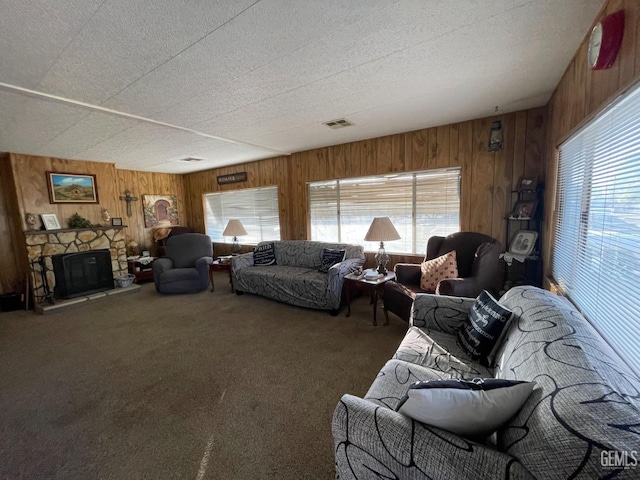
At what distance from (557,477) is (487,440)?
31cm

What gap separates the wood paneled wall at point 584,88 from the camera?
116 cm

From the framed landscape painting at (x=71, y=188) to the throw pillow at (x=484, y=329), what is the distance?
589cm

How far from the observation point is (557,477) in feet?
2.02

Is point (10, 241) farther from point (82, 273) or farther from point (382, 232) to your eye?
point (382, 232)

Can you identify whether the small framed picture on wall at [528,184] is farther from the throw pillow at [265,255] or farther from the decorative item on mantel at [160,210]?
the decorative item on mantel at [160,210]

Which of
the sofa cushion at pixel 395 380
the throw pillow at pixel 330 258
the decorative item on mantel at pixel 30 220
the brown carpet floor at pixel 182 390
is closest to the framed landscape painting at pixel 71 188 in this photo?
the decorative item on mantel at pixel 30 220

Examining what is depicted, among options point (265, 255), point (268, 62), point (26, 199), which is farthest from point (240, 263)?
point (26, 199)

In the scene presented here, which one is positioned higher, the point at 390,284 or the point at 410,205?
the point at 410,205

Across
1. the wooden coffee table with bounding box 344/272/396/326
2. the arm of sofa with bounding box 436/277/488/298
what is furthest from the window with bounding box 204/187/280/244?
the arm of sofa with bounding box 436/277/488/298

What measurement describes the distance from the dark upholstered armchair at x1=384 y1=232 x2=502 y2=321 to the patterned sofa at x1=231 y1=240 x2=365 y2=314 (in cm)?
69

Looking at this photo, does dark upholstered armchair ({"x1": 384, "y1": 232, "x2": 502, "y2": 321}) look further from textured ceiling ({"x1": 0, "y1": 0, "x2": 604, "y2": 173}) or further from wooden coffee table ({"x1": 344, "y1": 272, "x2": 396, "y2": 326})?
textured ceiling ({"x1": 0, "y1": 0, "x2": 604, "y2": 173})

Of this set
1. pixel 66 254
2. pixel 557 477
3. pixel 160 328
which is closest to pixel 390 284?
pixel 557 477

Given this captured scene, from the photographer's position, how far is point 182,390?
2018 millimetres

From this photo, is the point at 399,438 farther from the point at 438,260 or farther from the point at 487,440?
the point at 438,260
